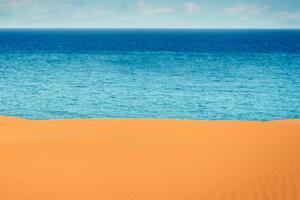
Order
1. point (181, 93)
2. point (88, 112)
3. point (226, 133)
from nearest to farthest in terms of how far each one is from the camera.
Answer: point (226, 133) < point (88, 112) < point (181, 93)

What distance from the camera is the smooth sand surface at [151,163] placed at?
9742 millimetres

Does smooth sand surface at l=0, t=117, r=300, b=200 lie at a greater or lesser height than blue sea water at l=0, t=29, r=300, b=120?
greater

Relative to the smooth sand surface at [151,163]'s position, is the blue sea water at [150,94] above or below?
below

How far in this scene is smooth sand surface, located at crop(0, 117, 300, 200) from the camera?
9.74 m

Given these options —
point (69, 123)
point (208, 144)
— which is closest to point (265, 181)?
point (208, 144)

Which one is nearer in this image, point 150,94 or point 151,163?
point 151,163

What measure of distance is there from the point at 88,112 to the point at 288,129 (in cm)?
1493

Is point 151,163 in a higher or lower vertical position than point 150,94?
higher

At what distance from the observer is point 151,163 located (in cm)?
1148

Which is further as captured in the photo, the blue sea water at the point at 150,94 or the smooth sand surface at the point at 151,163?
the blue sea water at the point at 150,94

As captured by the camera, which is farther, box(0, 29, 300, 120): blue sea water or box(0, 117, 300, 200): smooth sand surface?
box(0, 29, 300, 120): blue sea water

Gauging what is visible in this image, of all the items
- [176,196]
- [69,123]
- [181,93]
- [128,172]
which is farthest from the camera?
[181,93]

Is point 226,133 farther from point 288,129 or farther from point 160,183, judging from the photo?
point 160,183

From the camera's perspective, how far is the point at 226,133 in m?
15.1
